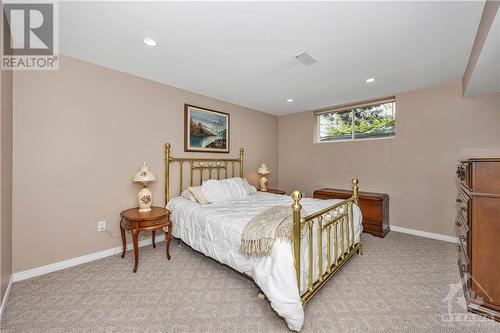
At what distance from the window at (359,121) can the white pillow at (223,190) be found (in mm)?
2474

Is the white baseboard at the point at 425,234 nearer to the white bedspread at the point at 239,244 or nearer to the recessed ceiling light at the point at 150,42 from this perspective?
the white bedspread at the point at 239,244

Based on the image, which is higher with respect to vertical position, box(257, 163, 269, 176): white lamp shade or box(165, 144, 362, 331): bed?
box(257, 163, 269, 176): white lamp shade

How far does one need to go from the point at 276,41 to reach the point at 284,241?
1.98m

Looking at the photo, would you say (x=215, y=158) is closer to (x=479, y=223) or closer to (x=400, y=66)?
(x=400, y=66)

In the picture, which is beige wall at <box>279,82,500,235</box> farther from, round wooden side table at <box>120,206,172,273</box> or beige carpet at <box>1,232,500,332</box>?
round wooden side table at <box>120,206,172,273</box>

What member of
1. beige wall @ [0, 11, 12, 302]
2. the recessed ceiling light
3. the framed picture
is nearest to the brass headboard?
the framed picture

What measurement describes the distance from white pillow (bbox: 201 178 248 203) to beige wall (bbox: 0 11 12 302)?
6.56 feet

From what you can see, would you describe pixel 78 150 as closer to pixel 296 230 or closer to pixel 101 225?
pixel 101 225

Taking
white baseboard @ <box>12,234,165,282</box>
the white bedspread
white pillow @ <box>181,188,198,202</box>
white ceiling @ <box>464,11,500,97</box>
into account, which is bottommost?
white baseboard @ <box>12,234,165,282</box>

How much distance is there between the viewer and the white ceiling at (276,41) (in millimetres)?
1729

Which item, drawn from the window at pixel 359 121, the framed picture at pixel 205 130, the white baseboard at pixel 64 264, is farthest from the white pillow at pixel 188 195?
the window at pixel 359 121

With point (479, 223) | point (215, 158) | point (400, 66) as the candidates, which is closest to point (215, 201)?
point (215, 158)

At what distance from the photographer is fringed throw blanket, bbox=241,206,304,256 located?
1.71 m

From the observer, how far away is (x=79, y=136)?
2568 mm
